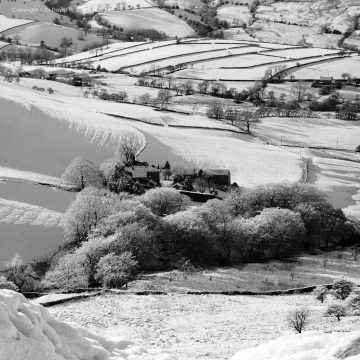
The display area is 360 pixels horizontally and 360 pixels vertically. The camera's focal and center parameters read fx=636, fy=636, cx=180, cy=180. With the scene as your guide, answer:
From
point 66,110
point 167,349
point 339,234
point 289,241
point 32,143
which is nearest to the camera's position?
point 167,349

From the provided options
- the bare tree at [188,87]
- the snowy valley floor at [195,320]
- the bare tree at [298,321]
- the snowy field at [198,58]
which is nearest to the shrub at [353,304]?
the snowy valley floor at [195,320]

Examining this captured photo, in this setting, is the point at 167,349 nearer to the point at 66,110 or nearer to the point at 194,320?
the point at 194,320

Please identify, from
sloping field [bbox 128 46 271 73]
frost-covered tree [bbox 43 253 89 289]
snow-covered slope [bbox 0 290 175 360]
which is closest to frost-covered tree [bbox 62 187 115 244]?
frost-covered tree [bbox 43 253 89 289]

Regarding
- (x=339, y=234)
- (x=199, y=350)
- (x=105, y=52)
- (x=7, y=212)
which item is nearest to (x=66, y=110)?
(x=7, y=212)

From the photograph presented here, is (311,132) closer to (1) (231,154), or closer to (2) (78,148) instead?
(1) (231,154)

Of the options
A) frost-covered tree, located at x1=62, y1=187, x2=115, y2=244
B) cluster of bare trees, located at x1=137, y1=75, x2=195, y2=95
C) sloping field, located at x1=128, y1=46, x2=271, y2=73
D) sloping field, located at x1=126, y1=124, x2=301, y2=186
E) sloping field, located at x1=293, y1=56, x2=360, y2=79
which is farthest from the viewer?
sloping field, located at x1=128, y1=46, x2=271, y2=73

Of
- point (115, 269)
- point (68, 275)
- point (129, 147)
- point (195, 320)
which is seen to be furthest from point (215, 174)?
point (195, 320)

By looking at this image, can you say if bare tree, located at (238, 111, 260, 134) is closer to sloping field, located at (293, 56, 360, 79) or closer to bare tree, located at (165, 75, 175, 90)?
bare tree, located at (165, 75, 175, 90)
